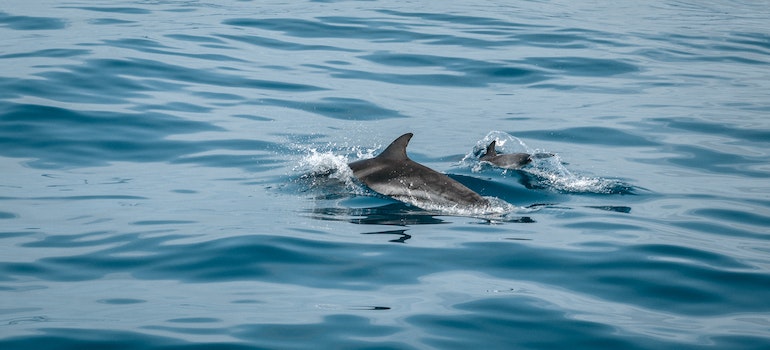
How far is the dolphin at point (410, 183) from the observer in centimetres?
1214

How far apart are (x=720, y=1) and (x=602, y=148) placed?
28.4 metres

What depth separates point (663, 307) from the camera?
8375 mm

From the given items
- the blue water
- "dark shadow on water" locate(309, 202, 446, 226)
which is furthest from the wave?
"dark shadow on water" locate(309, 202, 446, 226)

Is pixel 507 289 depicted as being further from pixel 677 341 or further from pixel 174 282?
pixel 174 282

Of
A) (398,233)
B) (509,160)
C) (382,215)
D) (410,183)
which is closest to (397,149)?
(410,183)

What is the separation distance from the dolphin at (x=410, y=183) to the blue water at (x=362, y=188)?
0.80 feet

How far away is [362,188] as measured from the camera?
12672 millimetres

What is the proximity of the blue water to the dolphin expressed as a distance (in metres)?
0.24

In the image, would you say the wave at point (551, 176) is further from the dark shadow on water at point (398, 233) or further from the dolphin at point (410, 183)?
the dark shadow on water at point (398, 233)

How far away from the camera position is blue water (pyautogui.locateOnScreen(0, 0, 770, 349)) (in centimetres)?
792

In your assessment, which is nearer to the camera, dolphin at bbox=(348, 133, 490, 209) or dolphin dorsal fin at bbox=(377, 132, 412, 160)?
dolphin at bbox=(348, 133, 490, 209)

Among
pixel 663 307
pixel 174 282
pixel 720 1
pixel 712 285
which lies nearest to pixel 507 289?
pixel 663 307

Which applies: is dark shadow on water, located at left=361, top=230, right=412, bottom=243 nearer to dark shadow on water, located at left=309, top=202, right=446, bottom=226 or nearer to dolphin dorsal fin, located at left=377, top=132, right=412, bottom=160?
dark shadow on water, located at left=309, top=202, right=446, bottom=226

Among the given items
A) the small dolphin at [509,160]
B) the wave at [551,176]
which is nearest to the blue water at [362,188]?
the wave at [551,176]
